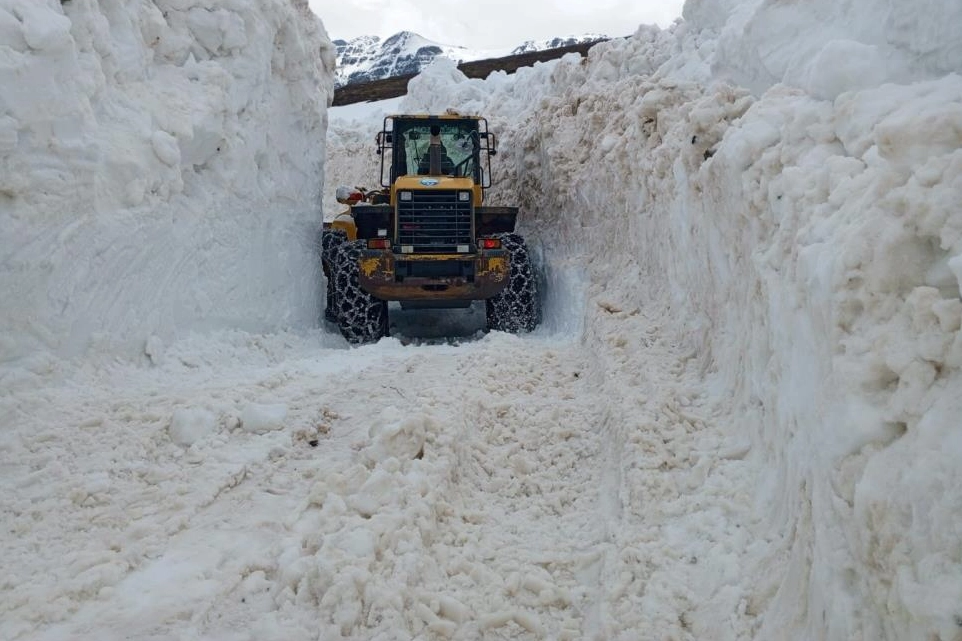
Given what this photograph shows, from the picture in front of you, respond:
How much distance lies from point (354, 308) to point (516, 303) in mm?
2014

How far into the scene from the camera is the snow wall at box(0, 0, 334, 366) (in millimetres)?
5410

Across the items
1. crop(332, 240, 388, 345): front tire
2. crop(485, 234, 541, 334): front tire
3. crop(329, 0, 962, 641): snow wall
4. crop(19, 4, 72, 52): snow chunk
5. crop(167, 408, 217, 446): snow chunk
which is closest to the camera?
crop(329, 0, 962, 641): snow wall

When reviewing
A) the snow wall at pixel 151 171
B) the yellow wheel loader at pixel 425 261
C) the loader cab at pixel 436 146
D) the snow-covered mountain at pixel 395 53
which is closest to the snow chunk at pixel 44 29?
the snow wall at pixel 151 171

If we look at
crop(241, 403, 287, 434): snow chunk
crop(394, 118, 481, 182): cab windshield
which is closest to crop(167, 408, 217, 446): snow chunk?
crop(241, 403, 287, 434): snow chunk

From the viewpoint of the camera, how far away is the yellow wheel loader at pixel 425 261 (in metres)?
9.68

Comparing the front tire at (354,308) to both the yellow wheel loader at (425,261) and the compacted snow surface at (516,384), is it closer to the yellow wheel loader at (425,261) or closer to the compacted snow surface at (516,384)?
the yellow wheel loader at (425,261)

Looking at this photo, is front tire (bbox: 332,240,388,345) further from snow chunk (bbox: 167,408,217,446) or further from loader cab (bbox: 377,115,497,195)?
snow chunk (bbox: 167,408,217,446)

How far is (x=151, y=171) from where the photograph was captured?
21.4ft

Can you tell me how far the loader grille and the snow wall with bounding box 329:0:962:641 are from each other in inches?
122

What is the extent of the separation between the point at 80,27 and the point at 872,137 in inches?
218

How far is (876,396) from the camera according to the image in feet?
8.16

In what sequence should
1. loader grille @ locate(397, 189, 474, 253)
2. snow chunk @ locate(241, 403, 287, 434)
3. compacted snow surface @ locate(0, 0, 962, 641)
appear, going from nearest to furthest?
1. compacted snow surface @ locate(0, 0, 962, 641)
2. snow chunk @ locate(241, 403, 287, 434)
3. loader grille @ locate(397, 189, 474, 253)

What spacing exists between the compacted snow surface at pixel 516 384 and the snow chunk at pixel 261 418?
0.02m

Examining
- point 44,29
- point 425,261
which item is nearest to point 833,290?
point 44,29
